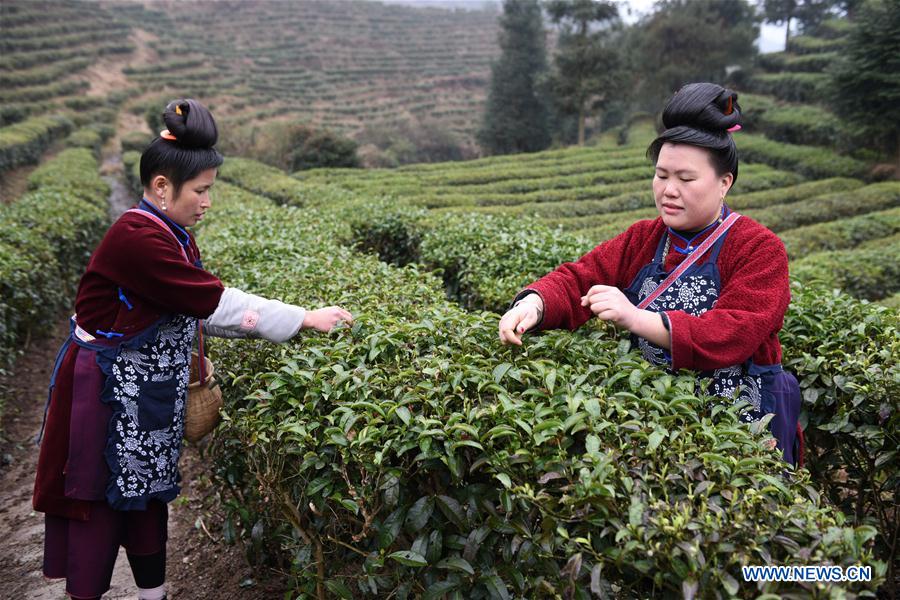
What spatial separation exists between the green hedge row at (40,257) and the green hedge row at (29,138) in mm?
11219

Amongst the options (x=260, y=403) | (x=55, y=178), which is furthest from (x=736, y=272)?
(x=55, y=178)

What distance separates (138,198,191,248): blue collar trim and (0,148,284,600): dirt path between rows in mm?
1358

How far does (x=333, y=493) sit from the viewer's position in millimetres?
1804

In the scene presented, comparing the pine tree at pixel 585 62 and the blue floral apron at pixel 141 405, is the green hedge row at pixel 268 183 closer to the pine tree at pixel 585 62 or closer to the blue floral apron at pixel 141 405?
the blue floral apron at pixel 141 405

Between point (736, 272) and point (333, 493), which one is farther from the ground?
point (736, 272)

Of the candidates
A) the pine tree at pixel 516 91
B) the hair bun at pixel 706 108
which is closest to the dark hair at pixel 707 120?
the hair bun at pixel 706 108

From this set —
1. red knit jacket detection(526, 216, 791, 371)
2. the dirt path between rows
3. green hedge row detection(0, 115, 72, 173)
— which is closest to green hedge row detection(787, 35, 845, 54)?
red knit jacket detection(526, 216, 791, 371)

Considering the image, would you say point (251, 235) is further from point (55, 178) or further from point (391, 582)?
point (55, 178)

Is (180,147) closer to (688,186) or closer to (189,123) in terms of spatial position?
(189,123)

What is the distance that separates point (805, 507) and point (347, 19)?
71088 millimetres

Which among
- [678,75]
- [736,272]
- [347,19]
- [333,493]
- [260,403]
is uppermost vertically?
[347,19]

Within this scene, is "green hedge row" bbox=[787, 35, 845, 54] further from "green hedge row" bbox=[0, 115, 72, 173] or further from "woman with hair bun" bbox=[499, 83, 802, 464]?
"green hedge row" bbox=[0, 115, 72, 173]

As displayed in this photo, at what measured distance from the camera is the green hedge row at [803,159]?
17781 millimetres

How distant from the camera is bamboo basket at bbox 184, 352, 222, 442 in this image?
2.24m
